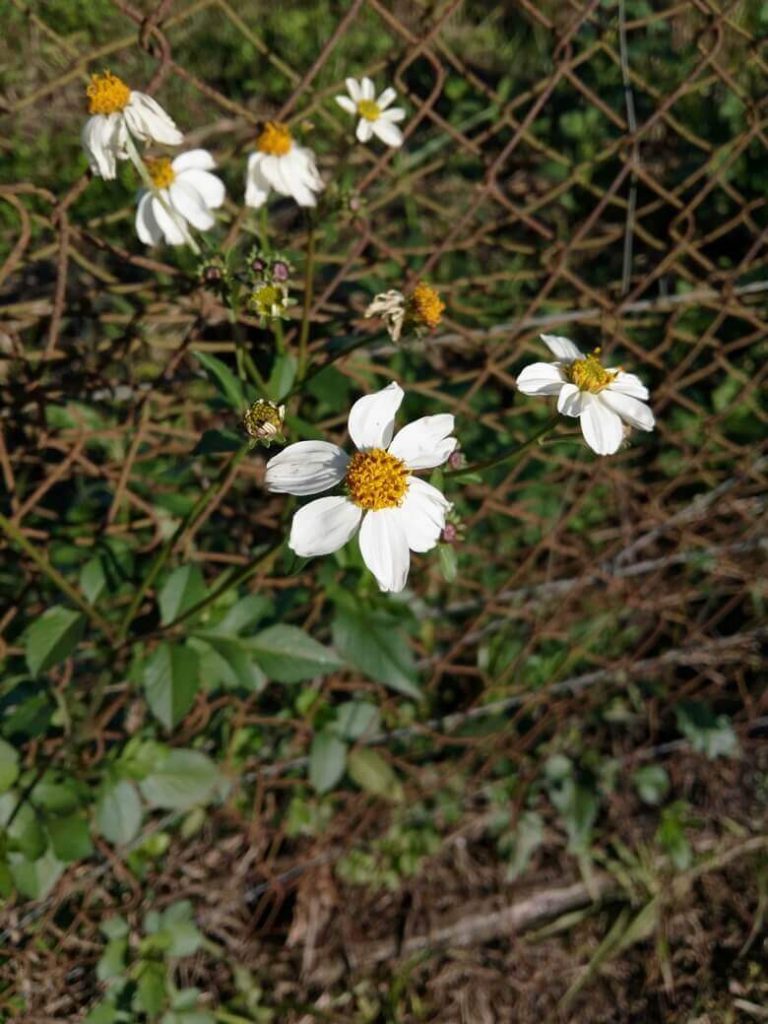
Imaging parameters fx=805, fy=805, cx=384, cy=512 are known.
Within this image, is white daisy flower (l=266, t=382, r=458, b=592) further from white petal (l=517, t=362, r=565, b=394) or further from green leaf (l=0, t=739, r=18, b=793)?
green leaf (l=0, t=739, r=18, b=793)

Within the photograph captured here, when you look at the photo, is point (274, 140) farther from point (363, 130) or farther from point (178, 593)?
point (178, 593)

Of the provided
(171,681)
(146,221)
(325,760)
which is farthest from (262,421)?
(325,760)

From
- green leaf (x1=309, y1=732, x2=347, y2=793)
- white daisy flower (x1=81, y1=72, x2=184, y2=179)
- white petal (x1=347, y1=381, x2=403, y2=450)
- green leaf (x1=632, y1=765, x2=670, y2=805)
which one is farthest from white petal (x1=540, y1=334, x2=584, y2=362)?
green leaf (x1=632, y1=765, x2=670, y2=805)

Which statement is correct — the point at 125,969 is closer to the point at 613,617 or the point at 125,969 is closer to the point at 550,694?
the point at 550,694

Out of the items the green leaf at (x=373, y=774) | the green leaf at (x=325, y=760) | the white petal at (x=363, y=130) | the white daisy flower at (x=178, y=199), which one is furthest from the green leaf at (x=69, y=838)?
the white petal at (x=363, y=130)

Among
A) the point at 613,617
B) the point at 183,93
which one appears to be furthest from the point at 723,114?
the point at 183,93

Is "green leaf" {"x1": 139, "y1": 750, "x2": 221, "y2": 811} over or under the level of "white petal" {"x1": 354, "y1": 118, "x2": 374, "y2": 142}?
under

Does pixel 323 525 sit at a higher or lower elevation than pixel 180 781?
higher
